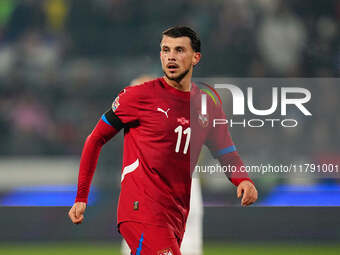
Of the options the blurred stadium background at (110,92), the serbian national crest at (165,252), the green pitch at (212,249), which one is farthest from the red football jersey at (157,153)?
the green pitch at (212,249)

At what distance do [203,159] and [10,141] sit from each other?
3.41 meters

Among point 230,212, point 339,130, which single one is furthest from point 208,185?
point 339,130

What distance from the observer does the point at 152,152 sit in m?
4.10

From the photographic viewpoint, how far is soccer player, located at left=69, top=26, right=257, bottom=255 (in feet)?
13.2

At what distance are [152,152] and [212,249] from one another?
397cm

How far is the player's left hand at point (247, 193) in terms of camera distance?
415 centimetres

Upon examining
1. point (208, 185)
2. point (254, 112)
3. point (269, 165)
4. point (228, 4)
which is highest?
point (228, 4)

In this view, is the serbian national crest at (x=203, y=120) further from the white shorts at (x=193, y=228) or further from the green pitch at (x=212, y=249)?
the green pitch at (x=212, y=249)

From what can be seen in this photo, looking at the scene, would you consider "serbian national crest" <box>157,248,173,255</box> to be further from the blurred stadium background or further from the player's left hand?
the blurred stadium background

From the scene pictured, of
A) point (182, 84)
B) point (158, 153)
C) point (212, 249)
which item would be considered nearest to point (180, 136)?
point (158, 153)

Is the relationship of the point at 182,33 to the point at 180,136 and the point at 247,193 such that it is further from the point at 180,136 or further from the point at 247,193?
the point at 247,193

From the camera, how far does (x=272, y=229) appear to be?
8172 mm

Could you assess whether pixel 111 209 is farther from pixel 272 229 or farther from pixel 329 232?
pixel 329 232

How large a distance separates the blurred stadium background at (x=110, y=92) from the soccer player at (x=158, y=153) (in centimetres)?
332
